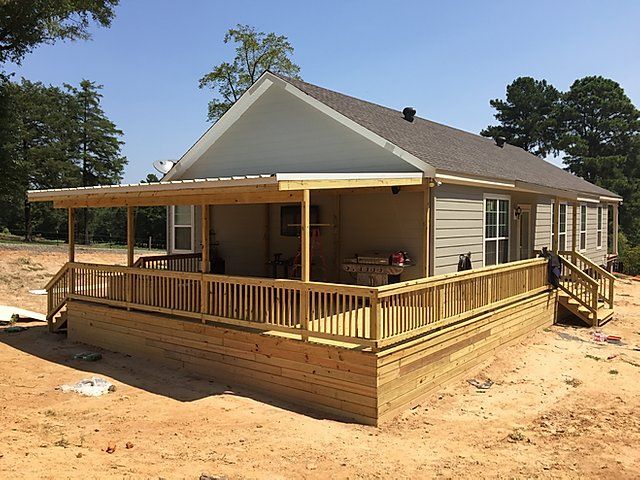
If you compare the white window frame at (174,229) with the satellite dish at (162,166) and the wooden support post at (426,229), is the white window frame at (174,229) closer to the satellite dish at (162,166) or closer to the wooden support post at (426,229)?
the satellite dish at (162,166)

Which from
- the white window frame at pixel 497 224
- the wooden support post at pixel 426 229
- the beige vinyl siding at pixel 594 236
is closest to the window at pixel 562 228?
the beige vinyl siding at pixel 594 236

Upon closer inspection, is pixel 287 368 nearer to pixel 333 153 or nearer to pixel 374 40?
pixel 333 153

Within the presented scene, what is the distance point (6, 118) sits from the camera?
79.3 feet

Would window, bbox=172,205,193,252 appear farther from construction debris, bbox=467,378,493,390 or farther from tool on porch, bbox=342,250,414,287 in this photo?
construction debris, bbox=467,378,493,390

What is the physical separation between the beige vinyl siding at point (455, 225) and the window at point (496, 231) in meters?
0.50

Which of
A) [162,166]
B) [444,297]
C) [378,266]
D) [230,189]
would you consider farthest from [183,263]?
[444,297]

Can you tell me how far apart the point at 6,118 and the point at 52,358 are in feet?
64.7

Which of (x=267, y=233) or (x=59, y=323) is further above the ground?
(x=267, y=233)

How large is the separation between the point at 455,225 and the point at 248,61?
93.8 ft

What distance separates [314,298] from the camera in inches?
274

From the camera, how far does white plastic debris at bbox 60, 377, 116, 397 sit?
748 cm

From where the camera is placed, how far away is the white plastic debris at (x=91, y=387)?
748 cm

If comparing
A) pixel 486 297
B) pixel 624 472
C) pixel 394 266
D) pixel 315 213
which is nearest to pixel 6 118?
pixel 315 213

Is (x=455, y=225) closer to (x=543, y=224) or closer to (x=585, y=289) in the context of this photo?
(x=585, y=289)
